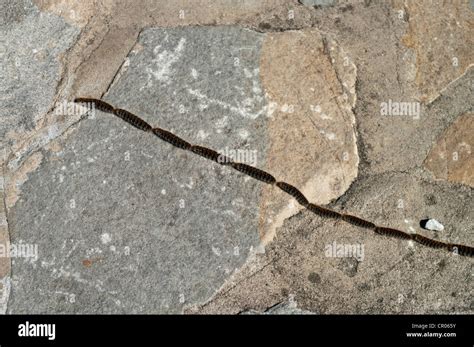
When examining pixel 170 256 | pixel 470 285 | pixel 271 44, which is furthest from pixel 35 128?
pixel 470 285

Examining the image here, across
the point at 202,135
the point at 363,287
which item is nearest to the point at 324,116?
the point at 202,135

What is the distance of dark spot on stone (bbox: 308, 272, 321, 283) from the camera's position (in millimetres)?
3605

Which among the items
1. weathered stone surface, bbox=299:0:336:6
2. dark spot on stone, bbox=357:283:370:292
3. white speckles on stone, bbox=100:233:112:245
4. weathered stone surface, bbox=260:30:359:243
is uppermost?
weathered stone surface, bbox=299:0:336:6

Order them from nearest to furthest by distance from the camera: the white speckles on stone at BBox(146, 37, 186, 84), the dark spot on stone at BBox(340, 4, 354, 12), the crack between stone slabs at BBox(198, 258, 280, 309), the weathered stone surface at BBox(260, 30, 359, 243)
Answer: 1. the crack between stone slabs at BBox(198, 258, 280, 309)
2. the weathered stone surface at BBox(260, 30, 359, 243)
3. the white speckles on stone at BBox(146, 37, 186, 84)
4. the dark spot on stone at BBox(340, 4, 354, 12)

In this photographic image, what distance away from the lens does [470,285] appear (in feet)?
11.9

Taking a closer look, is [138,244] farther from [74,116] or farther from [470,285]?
[470,285]

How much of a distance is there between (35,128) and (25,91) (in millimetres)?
215

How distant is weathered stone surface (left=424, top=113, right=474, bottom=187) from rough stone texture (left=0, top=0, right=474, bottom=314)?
1 centimetres

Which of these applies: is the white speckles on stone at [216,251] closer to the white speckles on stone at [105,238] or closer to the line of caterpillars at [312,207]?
the line of caterpillars at [312,207]

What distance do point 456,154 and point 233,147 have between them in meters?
1.05

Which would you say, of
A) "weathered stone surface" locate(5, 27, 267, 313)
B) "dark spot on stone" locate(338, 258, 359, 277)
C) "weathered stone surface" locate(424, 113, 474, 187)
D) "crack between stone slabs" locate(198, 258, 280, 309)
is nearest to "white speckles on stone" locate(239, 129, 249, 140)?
"weathered stone surface" locate(5, 27, 267, 313)

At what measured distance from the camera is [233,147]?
3.69m

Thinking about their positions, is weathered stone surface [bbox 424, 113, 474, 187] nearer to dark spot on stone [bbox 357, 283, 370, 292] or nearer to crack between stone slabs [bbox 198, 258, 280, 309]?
dark spot on stone [bbox 357, 283, 370, 292]

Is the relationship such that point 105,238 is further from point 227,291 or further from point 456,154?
point 456,154
